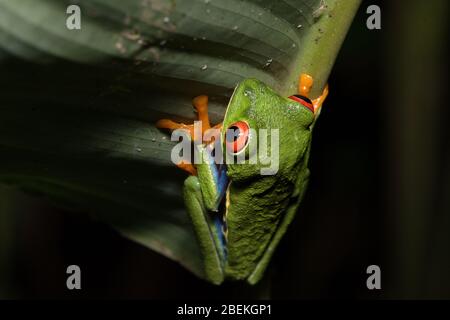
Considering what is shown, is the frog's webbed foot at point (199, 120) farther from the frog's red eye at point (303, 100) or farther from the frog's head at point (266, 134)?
the frog's red eye at point (303, 100)

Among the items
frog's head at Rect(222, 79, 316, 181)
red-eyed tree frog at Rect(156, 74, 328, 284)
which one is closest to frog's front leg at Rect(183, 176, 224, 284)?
red-eyed tree frog at Rect(156, 74, 328, 284)

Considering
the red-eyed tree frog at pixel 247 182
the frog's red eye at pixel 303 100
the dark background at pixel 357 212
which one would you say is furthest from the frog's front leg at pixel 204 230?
the dark background at pixel 357 212

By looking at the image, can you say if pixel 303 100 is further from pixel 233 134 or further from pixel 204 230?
pixel 204 230
